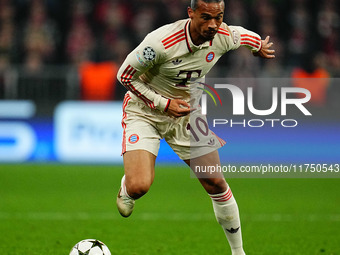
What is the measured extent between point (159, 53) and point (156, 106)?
1.44 ft

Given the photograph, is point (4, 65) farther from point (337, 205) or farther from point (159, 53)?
point (159, 53)

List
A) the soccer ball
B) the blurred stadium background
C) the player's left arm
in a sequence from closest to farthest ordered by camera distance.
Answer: the soccer ball → the player's left arm → the blurred stadium background

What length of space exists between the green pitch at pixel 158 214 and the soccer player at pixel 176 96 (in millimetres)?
1052

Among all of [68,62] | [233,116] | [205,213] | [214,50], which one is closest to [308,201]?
[205,213]

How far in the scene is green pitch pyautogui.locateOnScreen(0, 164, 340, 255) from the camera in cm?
719

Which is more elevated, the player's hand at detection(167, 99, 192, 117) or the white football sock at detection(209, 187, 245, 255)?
the player's hand at detection(167, 99, 192, 117)

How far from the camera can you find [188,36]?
5855 millimetres

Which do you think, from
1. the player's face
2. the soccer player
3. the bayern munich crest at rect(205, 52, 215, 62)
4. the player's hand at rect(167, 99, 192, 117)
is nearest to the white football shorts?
the soccer player

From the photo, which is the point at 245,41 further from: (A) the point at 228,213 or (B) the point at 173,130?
(A) the point at 228,213

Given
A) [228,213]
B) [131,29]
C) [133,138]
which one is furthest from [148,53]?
[131,29]

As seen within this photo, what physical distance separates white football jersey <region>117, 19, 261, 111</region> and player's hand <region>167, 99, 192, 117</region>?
5 centimetres

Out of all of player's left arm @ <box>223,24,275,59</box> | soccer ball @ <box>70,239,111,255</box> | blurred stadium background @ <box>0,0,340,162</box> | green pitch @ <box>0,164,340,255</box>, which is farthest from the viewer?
blurred stadium background @ <box>0,0,340,162</box>

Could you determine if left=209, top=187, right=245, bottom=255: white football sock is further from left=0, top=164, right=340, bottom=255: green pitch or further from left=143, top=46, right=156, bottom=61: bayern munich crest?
left=143, top=46, right=156, bottom=61: bayern munich crest

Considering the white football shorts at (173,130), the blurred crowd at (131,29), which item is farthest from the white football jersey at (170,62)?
the blurred crowd at (131,29)
